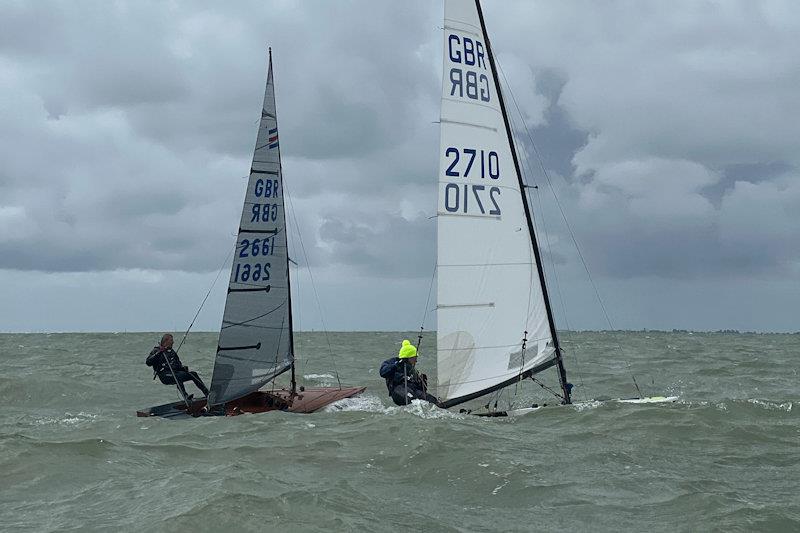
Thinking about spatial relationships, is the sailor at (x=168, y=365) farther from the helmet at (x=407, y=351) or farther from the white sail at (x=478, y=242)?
the white sail at (x=478, y=242)

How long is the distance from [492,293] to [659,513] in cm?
669

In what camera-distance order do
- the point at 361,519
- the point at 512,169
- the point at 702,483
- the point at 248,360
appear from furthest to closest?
the point at 248,360
the point at 512,169
the point at 702,483
the point at 361,519

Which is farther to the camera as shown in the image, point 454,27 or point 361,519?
point 454,27

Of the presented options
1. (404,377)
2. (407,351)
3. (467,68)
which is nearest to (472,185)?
(467,68)

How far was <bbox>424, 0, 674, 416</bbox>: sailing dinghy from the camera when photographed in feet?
46.3

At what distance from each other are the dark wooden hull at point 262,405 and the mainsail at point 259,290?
24 centimetres

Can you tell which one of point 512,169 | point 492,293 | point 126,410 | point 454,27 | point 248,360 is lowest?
point 126,410

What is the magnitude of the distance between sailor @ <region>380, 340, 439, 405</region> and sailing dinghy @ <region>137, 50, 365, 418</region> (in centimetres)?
188

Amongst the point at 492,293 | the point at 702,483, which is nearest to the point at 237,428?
the point at 492,293

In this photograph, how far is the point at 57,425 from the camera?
15.1m

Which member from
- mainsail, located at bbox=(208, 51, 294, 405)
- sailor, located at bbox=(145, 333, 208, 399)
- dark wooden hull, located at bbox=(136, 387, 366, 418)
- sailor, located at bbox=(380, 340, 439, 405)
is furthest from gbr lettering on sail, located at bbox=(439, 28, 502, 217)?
sailor, located at bbox=(145, 333, 208, 399)

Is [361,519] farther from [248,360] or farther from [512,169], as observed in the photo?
[248,360]

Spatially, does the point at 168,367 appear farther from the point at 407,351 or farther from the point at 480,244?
the point at 480,244

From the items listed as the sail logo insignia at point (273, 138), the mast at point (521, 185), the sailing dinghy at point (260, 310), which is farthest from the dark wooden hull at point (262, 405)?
the sail logo insignia at point (273, 138)
